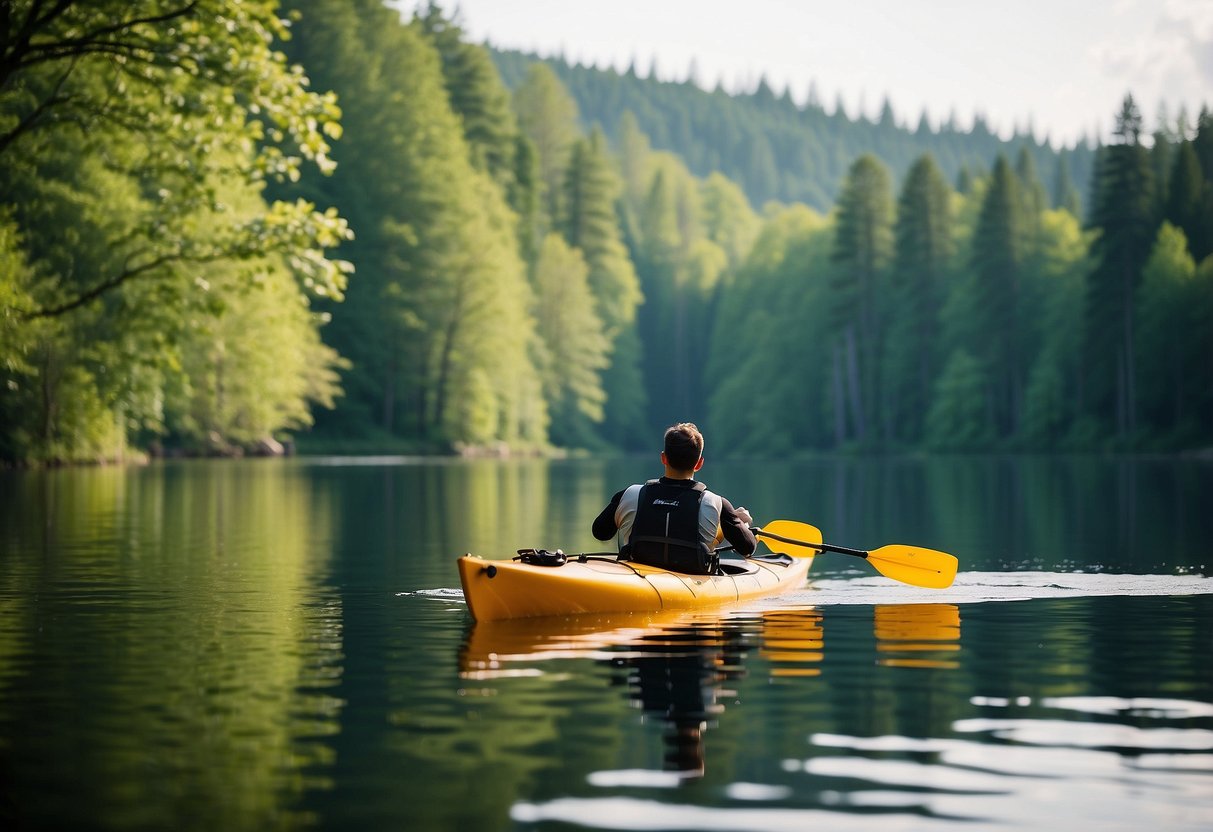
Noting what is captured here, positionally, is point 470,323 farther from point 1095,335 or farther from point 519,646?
point 519,646

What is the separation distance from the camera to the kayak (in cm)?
1067

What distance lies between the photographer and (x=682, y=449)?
37.8 ft

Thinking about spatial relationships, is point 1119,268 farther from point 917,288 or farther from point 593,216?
point 593,216

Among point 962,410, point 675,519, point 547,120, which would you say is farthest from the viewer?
point 547,120

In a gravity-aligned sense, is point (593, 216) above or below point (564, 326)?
above

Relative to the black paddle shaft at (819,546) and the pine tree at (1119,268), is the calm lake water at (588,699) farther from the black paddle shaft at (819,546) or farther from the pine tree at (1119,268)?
the pine tree at (1119,268)

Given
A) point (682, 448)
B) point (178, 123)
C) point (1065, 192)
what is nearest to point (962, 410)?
point (1065, 192)

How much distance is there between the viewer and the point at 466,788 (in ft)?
18.8

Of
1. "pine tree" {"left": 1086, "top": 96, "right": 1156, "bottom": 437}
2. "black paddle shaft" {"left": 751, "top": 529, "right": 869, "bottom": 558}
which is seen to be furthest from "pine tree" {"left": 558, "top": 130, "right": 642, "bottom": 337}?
"black paddle shaft" {"left": 751, "top": 529, "right": 869, "bottom": 558}

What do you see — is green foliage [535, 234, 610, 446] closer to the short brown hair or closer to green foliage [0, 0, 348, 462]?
green foliage [0, 0, 348, 462]

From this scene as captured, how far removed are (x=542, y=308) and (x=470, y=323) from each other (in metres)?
21.2

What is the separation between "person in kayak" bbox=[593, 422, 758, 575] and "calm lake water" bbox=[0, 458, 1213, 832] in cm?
54

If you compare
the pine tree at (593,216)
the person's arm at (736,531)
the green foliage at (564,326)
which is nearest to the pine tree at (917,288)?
the green foliage at (564,326)

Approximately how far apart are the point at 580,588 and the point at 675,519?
1.11 metres
